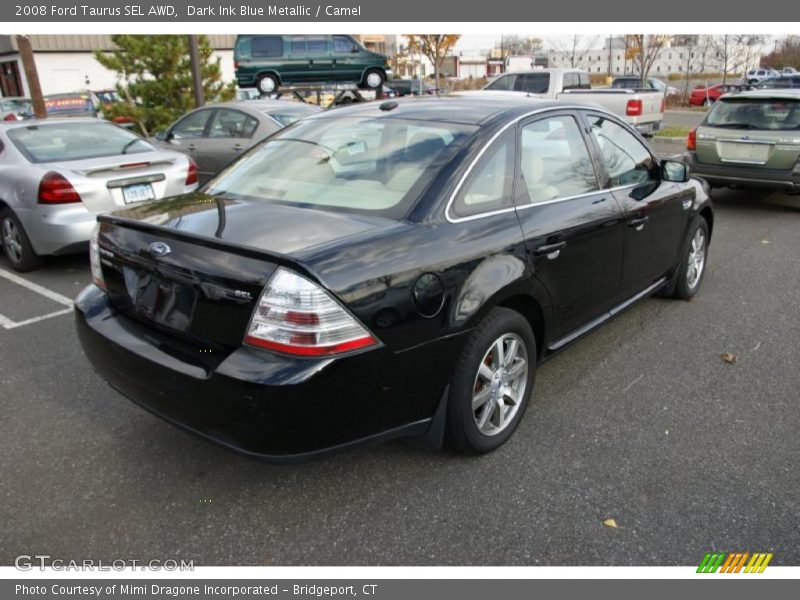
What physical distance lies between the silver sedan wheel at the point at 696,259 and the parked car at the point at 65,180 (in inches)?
188

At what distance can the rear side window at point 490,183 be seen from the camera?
2908 mm

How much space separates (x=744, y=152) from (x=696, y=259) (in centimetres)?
419

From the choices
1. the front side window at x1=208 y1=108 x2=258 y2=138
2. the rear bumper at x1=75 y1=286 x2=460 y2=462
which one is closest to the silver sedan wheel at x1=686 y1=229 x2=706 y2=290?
the rear bumper at x1=75 y1=286 x2=460 y2=462

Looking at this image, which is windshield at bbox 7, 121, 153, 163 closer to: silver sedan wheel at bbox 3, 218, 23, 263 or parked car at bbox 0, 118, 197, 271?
parked car at bbox 0, 118, 197, 271

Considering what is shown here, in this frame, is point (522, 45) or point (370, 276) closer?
point (370, 276)

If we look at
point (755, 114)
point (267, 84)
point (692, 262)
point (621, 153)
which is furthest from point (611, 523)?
point (267, 84)

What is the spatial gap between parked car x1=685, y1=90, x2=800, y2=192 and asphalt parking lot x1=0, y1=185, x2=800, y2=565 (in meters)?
5.00

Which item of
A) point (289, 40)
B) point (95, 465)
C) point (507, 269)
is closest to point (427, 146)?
point (507, 269)

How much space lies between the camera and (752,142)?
8445 millimetres

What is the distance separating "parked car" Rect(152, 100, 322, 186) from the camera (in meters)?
8.28

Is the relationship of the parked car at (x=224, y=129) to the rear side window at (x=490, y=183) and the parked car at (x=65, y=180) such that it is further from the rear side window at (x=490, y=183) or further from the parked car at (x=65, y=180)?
the rear side window at (x=490, y=183)

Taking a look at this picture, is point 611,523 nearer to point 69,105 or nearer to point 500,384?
point 500,384

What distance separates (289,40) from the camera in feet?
64.3

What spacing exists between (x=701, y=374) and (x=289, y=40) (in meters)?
18.4
